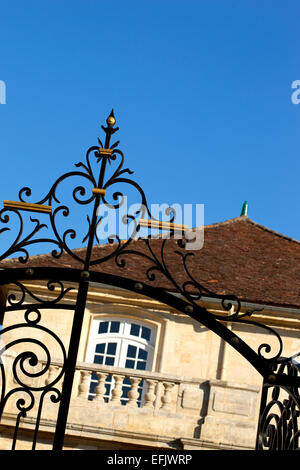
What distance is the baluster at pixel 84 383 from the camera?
1302 centimetres

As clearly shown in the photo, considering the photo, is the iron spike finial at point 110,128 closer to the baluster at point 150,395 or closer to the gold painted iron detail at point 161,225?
the gold painted iron detail at point 161,225

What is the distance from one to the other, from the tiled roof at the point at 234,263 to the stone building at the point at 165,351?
0.08ft

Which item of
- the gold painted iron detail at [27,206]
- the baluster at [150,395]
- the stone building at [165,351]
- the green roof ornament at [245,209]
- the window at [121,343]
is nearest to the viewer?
the gold painted iron detail at [27,206]

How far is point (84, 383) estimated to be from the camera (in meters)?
13.1

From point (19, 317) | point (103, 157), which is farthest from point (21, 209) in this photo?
point (19, 317)

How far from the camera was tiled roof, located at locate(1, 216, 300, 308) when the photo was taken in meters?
14.9

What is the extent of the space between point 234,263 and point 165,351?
2608mm

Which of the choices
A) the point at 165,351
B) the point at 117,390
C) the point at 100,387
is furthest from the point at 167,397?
the point at 165,351

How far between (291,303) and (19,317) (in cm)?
554

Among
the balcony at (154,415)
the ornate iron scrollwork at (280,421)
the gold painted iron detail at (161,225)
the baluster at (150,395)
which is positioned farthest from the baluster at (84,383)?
the ornate iron scrollwork at (280,421)

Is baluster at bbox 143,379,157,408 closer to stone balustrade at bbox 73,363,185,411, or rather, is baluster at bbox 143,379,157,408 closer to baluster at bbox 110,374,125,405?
stone balustrade at bbox 73,363,185,411

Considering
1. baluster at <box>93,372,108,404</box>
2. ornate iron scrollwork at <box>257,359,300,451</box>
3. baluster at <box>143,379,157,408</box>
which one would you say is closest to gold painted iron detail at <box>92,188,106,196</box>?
ornate iron scrollwork at <box>257,359,300,451</box>

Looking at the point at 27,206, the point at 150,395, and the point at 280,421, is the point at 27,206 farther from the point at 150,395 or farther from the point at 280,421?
the point at 150,395

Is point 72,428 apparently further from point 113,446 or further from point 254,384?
point 254,384
